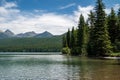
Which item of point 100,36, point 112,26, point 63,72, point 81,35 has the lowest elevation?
point 63,72

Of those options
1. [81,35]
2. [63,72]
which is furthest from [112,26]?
[63,72]

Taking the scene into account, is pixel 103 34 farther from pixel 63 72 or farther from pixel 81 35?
pixel 63 72

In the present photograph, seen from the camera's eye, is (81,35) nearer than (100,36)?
No

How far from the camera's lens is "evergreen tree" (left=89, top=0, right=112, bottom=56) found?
289ft

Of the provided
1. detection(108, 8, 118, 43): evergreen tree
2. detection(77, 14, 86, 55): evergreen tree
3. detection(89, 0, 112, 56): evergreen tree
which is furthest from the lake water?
detection(77, 14, 86, 55): evergreen tree

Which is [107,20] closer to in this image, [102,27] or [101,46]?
[102,27]

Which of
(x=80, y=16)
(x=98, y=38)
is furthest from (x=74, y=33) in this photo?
(x=98, y=38)

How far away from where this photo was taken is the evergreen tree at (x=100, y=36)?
289 ft

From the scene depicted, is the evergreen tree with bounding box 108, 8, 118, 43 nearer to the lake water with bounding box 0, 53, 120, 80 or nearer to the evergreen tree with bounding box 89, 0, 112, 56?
the evergreen tree with bounding box 89, 0, 112, 56

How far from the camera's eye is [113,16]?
9962 cm

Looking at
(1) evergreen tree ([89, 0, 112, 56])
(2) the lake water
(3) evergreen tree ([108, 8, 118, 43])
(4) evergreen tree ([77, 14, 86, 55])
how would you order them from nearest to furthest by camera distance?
(2) the lake water → (1) evergreen tree ([89, 0, 112, 56]) → (3) evergreen tree ([108, 8, 118, 43]) → (4) evergreen tree ([77, 14, 86, 55])

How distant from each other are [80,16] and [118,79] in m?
96.1

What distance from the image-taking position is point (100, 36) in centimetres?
9050

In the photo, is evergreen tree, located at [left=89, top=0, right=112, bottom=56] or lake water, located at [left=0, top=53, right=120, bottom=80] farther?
evergreen tree, located at [left=89, top=0, right=112, bottom=56]
